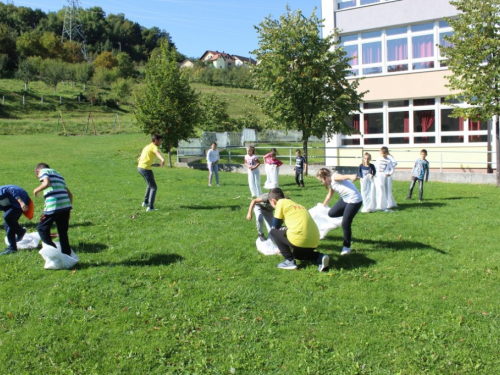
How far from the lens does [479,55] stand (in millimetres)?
17594

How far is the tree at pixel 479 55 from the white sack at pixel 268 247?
13294 millimetres

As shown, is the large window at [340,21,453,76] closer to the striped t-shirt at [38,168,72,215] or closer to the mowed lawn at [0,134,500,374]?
the mowed lawn at [0,134,500,374]

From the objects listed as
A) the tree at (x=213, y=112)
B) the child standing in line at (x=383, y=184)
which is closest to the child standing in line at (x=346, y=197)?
the child standing in line at (x=383, y=184)

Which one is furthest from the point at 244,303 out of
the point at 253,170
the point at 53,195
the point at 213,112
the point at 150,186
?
the point at 213,112

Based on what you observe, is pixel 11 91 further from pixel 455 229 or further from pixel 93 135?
pixel 455 229

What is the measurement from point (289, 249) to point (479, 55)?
14334mm

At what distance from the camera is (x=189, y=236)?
30.1 feet

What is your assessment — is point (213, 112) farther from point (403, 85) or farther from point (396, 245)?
point (396, 245)

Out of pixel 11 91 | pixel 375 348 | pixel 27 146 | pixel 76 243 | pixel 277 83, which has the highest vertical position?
pixel 11 91

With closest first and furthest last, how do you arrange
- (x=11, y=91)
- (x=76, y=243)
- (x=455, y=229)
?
(x=76, y=243) < (x=455, y=229) < (x=11, y=91)

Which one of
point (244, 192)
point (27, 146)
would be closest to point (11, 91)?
point (27, 146)

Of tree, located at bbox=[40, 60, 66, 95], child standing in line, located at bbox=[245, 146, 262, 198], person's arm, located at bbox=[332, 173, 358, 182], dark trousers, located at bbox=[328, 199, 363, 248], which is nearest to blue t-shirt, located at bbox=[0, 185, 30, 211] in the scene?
person's arm, located at bbox=[332, 173, 358, 182]

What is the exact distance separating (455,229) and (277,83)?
1317 cm

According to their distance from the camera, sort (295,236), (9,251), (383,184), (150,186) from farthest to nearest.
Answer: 1. (383,184)
2. (150,186)
3. (9,251)
4. (295,236)
